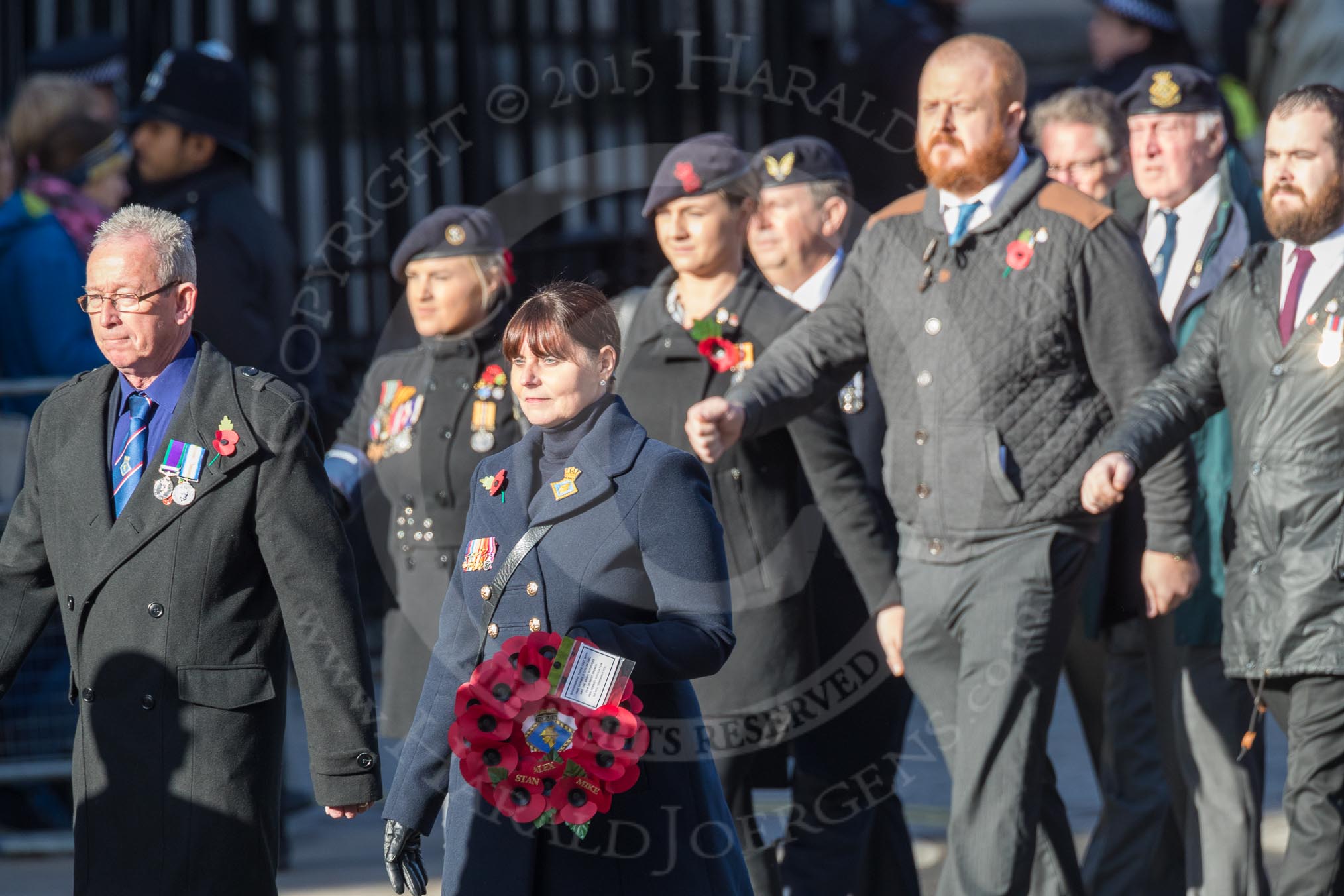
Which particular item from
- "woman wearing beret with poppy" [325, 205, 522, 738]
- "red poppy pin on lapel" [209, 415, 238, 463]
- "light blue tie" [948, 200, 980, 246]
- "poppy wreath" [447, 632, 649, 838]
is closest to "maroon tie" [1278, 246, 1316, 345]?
"light blue tie" [948, 200, 980, 246]

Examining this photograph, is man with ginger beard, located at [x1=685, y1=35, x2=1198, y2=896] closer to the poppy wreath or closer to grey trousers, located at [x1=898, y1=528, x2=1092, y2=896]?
grey trousers, located at [x1=898, y1=528, x2=1092, y2=896]

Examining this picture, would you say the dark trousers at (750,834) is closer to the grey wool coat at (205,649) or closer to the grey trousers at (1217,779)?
the grey trousers at (1217,779)

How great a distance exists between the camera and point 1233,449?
4.91 meters

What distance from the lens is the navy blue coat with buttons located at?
12.7 ft

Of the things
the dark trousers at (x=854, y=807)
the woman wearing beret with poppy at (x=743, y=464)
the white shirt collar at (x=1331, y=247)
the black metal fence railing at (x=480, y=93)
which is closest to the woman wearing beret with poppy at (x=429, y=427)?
the woman wearing beret with poppy at (x=743, y=464)

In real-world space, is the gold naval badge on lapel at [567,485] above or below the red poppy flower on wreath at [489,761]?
above

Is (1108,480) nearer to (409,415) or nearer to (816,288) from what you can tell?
(816,288)

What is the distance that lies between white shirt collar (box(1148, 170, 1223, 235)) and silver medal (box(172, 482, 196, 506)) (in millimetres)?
3015

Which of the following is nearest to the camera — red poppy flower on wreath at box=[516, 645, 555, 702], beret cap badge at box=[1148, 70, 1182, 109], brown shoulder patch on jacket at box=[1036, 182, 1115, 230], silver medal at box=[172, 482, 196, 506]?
red poppy flower on wreath at box=[516, 645, 555, 702]

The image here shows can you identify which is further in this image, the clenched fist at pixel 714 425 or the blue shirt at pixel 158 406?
the clenched fist at pixel 714 425

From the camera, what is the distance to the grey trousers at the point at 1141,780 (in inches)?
220

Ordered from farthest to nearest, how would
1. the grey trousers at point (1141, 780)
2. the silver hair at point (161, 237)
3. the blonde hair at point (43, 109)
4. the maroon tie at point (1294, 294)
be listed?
the blonde hair at point (43, 109) → the grey trousers at point (1141, 780) → the maroon tie at point (1294, 294) → the silver hair at point (161, 237)

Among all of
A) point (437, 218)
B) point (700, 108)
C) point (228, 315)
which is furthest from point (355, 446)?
point (700, 108)

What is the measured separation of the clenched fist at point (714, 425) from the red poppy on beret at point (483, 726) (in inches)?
48.3
